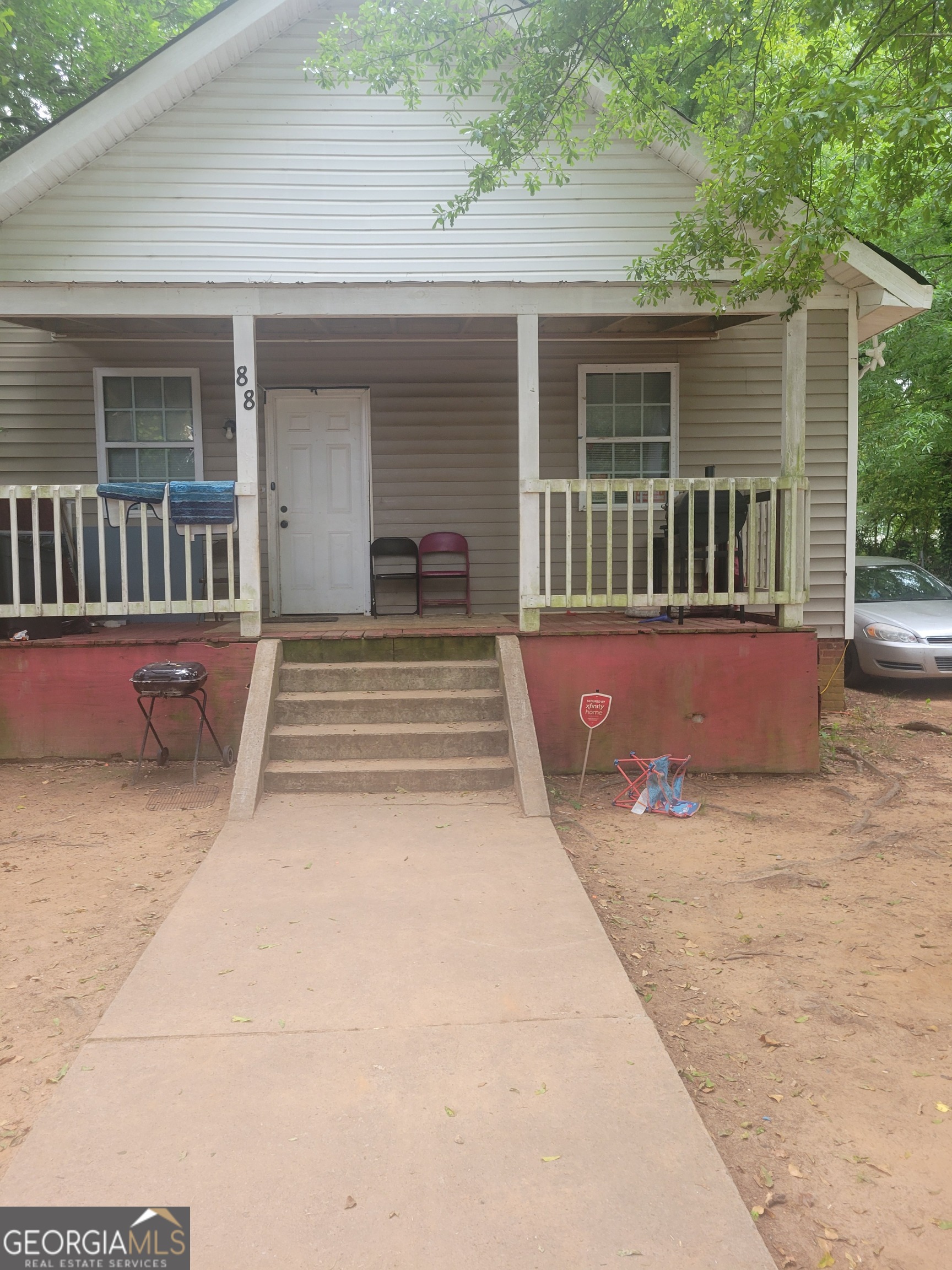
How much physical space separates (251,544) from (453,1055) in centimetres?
447

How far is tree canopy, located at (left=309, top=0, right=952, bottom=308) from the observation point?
4.64 metres

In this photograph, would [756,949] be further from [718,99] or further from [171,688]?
[718,99]

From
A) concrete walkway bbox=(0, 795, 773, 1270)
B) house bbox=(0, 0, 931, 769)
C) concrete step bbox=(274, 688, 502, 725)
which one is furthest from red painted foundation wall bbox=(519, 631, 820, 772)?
concrete walkway bbox=(0, 795, 773, 1270)

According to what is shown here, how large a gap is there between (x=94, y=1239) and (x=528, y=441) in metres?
5.40

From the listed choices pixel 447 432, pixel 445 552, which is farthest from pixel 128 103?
pixel 445 552

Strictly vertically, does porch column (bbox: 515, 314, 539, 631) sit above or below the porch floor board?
above

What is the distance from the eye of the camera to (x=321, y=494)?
877 cm

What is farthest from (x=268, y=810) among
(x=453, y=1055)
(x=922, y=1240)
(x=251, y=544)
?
(x=922, y=1240)

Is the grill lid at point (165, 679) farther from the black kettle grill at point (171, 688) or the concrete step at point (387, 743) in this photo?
the concrete step at point (387, 743)

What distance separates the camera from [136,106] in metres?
7.57

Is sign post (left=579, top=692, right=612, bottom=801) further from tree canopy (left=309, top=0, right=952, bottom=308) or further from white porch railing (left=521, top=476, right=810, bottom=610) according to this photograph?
tree canopy (left=309, top=0, right=952, bottom=308)

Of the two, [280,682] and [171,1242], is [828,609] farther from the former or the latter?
[171,1242]

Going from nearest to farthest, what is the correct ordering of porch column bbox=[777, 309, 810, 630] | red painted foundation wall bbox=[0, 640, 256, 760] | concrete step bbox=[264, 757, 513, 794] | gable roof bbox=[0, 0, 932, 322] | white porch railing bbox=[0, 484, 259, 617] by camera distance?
concrete step bbox=[264, 757, 513, 794], white porch railing bbox=[0, 484, 259, 617], red painted foundation wall bbox=[0, 640, 256, 760], porch column bbox=[777, 309, 810, 630], gable roof bbox=[0, 0, 932, 322]

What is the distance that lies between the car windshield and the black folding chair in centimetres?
523
